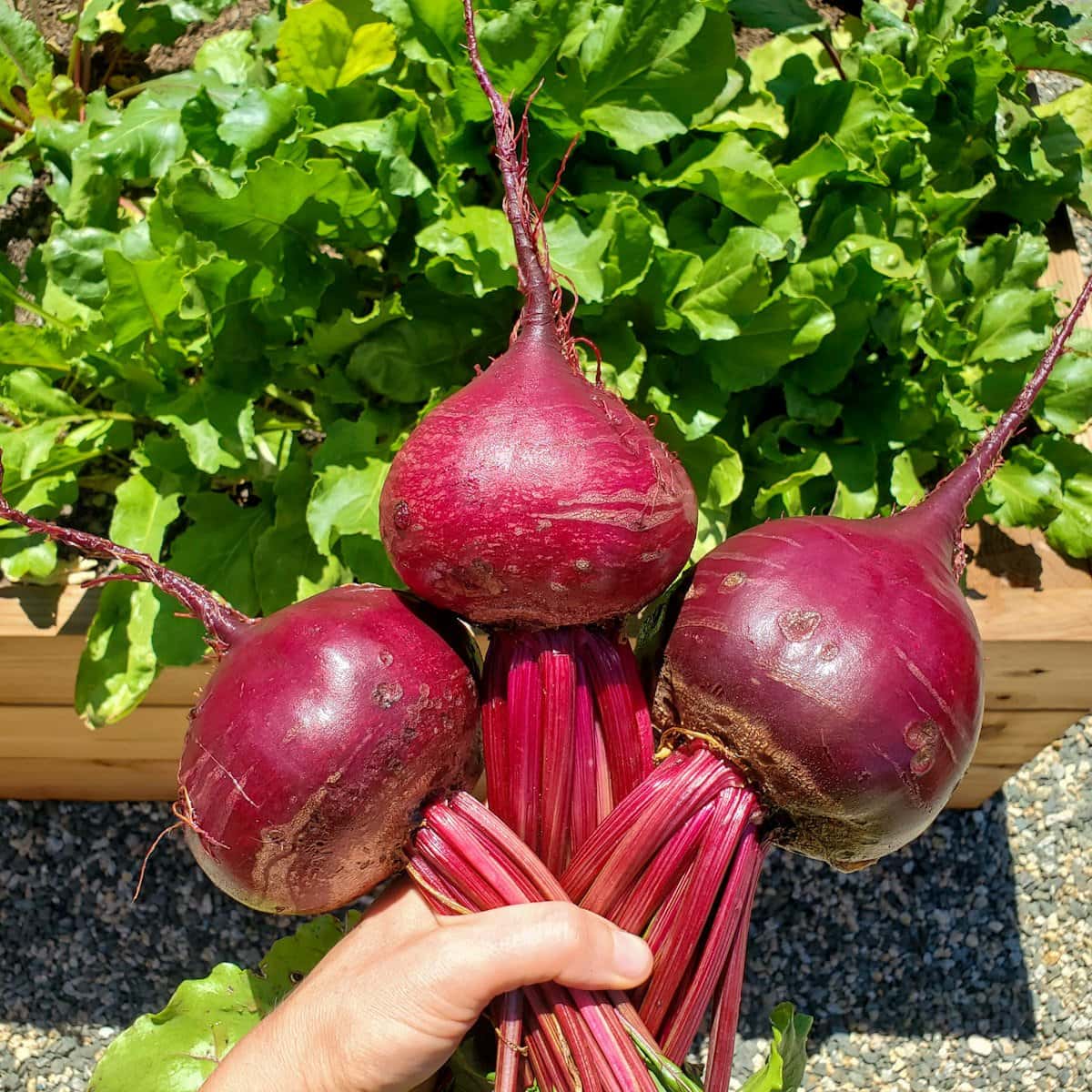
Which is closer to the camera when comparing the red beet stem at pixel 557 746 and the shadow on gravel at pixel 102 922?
the red beet stem at pixel 557 746

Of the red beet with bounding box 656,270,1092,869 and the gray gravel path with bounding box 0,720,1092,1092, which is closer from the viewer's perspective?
the red beet with bounding box 656,270,1092,869

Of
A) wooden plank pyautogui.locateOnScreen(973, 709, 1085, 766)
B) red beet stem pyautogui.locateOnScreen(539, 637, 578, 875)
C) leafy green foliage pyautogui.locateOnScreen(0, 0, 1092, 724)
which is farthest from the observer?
wooden plank pyautogui.locateOnScreen(973, 709, 1085, 766)

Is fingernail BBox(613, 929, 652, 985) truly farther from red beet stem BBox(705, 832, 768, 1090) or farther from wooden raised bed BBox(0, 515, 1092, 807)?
wooden raised bed BBox(0, 515, 1092, 807)

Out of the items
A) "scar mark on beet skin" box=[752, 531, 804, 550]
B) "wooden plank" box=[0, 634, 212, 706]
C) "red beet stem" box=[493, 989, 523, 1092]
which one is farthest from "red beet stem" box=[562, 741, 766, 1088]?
"wooden plank" box=[0, 634, 212, 706]

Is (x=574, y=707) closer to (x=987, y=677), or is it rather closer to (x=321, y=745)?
(x=321, y=745)

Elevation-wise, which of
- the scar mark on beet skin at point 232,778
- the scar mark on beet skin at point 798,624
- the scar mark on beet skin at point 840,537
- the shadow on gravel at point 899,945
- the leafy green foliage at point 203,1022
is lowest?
the shadow on gravel at point 899,945

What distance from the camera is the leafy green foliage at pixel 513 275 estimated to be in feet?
4.97

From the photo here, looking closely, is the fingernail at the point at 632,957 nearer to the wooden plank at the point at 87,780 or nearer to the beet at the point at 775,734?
the beet at the point at 775,734

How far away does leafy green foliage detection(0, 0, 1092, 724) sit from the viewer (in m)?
1.52

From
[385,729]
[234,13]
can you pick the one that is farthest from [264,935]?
[234,13]

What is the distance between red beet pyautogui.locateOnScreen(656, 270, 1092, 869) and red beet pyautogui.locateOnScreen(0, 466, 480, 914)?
0.31m

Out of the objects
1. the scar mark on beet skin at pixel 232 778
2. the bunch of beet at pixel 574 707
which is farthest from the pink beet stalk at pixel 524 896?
the scar mark on beet skin at pixel 232 778

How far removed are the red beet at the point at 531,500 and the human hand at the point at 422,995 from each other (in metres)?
0.35

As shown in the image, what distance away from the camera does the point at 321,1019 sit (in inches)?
47.0
